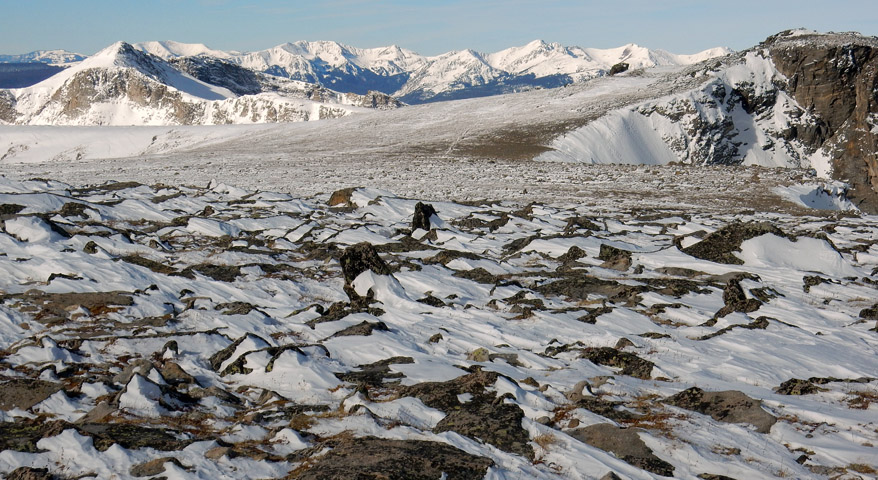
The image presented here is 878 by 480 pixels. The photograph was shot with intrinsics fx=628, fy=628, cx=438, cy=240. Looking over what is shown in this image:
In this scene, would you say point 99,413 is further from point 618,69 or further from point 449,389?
point 618,69

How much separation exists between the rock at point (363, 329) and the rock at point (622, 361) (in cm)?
428

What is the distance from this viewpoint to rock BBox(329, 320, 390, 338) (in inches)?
527

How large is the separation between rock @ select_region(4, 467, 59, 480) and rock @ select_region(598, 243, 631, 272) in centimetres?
1607

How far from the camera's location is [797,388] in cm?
1074

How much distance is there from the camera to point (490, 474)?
25.5ft

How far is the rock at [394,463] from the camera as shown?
745 cm

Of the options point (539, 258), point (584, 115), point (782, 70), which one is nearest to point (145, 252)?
point (539, 258)

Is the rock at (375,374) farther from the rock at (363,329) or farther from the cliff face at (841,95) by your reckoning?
the cliff face at (841,95)

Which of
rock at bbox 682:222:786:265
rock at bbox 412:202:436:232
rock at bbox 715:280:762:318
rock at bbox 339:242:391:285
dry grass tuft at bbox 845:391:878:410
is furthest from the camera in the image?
rock at bbox 412:202:436:232

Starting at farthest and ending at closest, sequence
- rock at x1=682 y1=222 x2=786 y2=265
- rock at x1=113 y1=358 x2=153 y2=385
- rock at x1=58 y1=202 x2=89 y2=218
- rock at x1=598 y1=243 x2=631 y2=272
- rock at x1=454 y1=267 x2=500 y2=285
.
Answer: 1. rock at x1=58 y1=202 x2=89 y2=218
2. rock at x1=682 y1=222 x2=786 y2=265
3. rock at x1=598 y1=243 x2=631 y2=272
4. rock at x1=454 y1=267 x2=500 y2=285
5. rock at x1=113 y1=358 x2=153 y2=385

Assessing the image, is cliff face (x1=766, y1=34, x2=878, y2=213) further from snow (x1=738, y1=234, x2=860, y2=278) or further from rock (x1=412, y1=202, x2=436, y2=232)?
rock (x1=412, y1=202, x2=436, y2=232)

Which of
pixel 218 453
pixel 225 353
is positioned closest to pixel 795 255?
pixel 225 353

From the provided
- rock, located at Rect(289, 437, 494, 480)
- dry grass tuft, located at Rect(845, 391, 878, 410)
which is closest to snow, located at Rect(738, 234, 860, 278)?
dry grass tuft, located at Rect(845, 391, 878, 410)

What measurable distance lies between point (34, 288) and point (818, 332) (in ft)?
57.9
